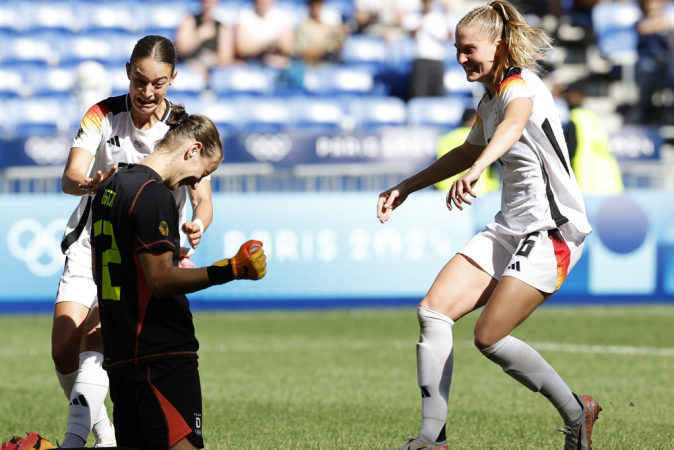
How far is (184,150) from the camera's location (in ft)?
11.2

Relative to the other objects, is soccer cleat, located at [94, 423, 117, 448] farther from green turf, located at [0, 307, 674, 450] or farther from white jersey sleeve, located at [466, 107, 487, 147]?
white jersey sleeve, located at [466, 107, 487, 147]

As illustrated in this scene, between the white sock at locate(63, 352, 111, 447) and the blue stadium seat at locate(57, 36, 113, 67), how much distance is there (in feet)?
41.3

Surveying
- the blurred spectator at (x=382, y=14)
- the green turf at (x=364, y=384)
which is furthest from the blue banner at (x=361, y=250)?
the blurred spectator at (x=382, y=14)

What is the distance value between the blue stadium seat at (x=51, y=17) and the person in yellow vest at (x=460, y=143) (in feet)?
25.0

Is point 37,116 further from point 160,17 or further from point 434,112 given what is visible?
point 434,112

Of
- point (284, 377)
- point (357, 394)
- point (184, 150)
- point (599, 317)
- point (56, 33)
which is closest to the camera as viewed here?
point (184, 150)

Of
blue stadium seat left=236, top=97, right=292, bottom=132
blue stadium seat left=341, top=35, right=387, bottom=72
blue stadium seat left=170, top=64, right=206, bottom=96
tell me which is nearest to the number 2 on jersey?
blue stadium seat left=236, top=97, right=292, bottom=132

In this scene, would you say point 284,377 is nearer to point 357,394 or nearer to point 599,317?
point 357,394

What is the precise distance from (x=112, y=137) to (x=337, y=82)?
1166 cm

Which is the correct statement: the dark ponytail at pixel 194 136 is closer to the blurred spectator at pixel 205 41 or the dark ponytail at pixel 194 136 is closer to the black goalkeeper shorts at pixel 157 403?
the black goalkeeper shorts at pixel 157 403

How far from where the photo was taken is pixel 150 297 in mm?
3305

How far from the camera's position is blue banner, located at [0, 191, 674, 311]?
10.6 metres

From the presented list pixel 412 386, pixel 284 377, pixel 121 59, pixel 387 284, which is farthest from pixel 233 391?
pixel 121 59

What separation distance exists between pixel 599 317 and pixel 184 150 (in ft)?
26.7
